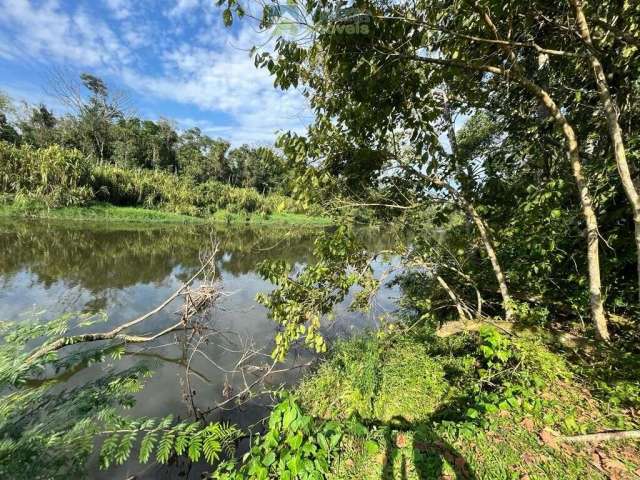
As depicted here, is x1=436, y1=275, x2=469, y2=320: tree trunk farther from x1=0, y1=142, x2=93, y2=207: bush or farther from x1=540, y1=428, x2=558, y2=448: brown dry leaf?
x1=0, y1=142, x2=93, y2=207: bush

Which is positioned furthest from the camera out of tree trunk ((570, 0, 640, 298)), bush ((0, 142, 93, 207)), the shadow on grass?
bush ((0, 142, 93, 207))

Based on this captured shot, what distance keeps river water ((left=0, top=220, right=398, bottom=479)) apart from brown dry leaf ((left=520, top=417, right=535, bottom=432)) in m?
2.61

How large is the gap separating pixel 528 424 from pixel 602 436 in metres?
0.55

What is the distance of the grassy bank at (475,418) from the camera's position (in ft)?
8.43

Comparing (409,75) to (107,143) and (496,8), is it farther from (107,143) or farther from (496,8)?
(107,143)

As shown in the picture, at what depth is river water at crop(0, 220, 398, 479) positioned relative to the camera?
491 centimetres

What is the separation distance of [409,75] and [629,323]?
4.34 m

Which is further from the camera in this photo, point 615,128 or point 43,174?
point 43,174

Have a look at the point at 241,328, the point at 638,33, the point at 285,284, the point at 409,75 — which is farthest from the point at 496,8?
the point at 241,328

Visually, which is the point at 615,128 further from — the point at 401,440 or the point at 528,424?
the point at 401,440

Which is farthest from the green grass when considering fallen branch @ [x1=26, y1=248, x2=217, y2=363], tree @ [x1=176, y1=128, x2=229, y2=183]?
fallen branch @ [x1=26, y1=248, x2=217, y2=363]

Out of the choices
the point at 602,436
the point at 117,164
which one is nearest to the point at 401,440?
the point at 602,436

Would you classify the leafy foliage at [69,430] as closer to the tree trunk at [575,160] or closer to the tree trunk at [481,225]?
the tree trunk at [481,225]

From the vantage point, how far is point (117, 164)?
125ft
